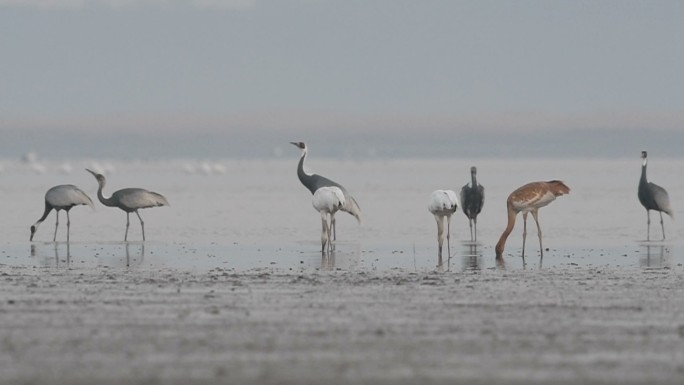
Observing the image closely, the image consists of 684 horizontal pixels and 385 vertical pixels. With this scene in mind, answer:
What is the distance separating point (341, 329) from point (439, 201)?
418 inches

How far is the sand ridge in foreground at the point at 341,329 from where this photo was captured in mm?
8922

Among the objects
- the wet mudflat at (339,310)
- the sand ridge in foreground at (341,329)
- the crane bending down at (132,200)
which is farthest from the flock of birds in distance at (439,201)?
the sand ridge in foreground at (341,329)

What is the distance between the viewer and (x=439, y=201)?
21.6 metres

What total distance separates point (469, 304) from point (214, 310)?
2.59 meters

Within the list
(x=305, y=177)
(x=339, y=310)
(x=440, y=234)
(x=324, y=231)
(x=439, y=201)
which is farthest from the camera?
(x=305, y=177)

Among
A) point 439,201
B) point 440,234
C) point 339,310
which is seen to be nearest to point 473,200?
point 439,201

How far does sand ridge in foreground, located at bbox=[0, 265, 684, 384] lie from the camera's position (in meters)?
8.92

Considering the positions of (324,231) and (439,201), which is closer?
(439,201)

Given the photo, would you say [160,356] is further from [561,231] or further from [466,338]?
[561,231]

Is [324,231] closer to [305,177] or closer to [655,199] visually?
[305,177]

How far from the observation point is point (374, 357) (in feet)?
31.4

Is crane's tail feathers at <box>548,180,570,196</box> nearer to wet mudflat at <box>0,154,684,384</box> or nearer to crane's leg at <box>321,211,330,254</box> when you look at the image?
wet mudflat at <box>0,154,684,384</box>

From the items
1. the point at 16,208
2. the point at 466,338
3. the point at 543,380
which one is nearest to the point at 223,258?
the point at 466,338

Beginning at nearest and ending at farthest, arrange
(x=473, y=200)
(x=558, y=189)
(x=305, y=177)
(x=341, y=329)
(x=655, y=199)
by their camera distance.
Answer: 1. (x=341, y=329)
2. (x=558, y=189)
3. (x=473, y=200)
4. (x=655, y=199)
5. (x=305, y=177)
